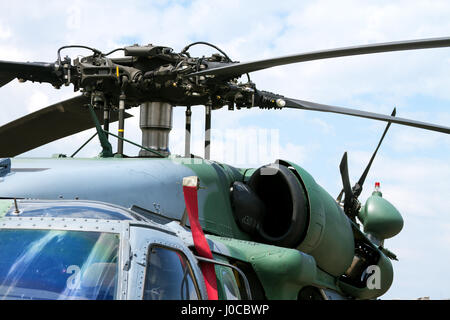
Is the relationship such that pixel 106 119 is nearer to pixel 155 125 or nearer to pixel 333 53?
pixel 155 125

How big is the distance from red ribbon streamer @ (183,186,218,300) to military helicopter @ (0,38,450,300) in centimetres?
1

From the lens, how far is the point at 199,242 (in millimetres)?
4125

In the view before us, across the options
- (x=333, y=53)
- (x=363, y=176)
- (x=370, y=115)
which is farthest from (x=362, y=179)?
(x=333, y=53)

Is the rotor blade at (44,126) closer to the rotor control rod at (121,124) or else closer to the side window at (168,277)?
the rotor control rod at (121,124)

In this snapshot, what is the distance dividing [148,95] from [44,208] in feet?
9.43

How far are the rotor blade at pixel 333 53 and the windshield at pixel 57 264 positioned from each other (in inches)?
96.1

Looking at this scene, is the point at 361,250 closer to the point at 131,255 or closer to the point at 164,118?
the point at 164,118

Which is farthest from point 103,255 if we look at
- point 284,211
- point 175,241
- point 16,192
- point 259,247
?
point 284,211

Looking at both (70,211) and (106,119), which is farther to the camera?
(106,119)

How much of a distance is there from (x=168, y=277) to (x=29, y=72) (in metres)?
4.00

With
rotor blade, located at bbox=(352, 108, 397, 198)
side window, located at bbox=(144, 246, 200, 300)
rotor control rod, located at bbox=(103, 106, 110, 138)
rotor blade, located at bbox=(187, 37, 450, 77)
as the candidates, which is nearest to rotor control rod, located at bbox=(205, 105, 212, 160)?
rotor blade, located at bbox=(187, 37, 450, 77)

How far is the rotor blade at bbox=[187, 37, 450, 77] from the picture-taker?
4898mm

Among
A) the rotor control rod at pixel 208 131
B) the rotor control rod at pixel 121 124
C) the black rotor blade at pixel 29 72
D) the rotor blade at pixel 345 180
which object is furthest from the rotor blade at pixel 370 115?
the black rotor blade at pixel 29 72

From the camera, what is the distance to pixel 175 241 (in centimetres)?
393
